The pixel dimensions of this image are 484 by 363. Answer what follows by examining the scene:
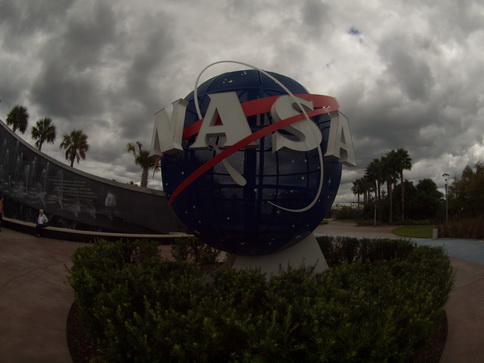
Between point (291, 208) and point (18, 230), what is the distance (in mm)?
14596

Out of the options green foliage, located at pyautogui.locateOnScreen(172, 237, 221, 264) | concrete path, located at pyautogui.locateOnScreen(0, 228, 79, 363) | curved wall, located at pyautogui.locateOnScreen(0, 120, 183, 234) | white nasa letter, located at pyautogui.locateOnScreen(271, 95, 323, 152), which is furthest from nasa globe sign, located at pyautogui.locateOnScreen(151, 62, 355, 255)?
curved wall, located at pyautogui.locateOnScreen(0, 120, 183, 234)

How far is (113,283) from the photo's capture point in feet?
17.7

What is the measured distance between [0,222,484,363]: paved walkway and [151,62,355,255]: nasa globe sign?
10.9ft

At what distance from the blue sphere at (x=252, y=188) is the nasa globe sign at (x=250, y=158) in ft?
0.06

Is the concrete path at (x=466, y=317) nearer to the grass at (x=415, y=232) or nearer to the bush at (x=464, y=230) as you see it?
the bush at (x=464, y=230)

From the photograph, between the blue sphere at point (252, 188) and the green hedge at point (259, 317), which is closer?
the green hedge at point (259, 317)

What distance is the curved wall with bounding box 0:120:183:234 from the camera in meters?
19.2

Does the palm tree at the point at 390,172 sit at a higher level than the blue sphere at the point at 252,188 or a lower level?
higher

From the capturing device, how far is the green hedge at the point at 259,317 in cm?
378

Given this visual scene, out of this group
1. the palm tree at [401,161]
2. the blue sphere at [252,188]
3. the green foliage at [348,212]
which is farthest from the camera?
the green foliage at [348,212]

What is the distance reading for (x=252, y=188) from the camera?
19.8 ft

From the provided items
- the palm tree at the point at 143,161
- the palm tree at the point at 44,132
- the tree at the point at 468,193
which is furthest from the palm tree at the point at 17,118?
the tree at the point at 468,193

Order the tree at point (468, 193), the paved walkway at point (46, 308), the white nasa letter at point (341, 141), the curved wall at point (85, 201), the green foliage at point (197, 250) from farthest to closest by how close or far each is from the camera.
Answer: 1. the tree at point (468, 193)
2. the curved wall at point (85, 201)
3. the green foliage at point (197, 250)
4. the white nasa letter at point (341, 141)
5. the paved walkway at point (46, 308)

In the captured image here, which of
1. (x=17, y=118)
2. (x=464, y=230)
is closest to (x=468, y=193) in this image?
(x=464, y=230)
